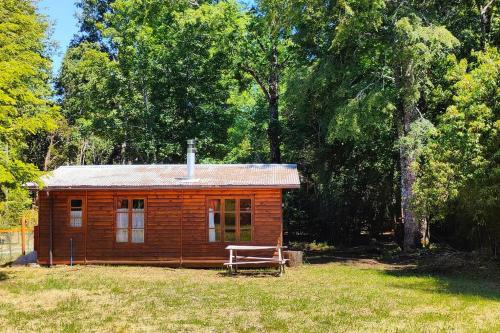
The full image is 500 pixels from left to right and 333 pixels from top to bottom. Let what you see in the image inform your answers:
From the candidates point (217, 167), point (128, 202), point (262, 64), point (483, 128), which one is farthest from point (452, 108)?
point (262, 64)

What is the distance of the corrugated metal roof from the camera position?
1673 cm

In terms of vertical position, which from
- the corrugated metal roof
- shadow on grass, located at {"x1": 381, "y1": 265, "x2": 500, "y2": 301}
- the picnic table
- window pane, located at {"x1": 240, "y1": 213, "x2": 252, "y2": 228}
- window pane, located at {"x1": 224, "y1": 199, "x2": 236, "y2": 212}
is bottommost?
shadow on grass, located at {"x1": 381, "y1": 265, "x2": 500, "y2": 301}

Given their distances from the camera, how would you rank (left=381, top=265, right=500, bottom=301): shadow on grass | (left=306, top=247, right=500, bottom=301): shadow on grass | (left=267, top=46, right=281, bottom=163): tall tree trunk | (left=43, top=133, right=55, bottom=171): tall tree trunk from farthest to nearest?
(left=43, top=133, right=55, bottom=171): tall tree trunk → (left=267, top=46, right=281, bottom=163): tall tree trunk → (left=306, top=247, right=500, bottom=301): shadow on grass → (left=381, top=265, right=500, bottom=301): shadow on grass

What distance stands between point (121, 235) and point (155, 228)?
4.08ft

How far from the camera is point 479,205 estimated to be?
14953 millimetres

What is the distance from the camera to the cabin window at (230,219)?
17109mm

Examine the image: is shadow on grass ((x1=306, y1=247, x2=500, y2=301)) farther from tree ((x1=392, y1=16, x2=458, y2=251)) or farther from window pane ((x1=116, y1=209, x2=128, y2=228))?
window pane ((x1=116, y1=209, x2=128, y2=228))

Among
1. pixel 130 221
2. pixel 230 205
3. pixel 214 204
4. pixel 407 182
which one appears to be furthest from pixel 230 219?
pixel 407 182

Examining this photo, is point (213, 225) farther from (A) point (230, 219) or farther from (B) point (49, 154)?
(B) point (49, 154)

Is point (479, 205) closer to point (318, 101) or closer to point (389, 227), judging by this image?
point (318, 101)

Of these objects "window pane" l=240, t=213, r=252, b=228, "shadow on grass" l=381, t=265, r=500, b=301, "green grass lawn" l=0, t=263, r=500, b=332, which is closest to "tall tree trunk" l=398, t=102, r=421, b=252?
"shadow on grass" l=381, t=265, r=500, b=301

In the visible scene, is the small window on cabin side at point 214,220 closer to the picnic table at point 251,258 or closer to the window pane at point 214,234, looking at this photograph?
the window pane at point 214,234

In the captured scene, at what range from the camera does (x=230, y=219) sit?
17.2 meters

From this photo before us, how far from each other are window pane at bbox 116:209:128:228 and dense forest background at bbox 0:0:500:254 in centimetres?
381
